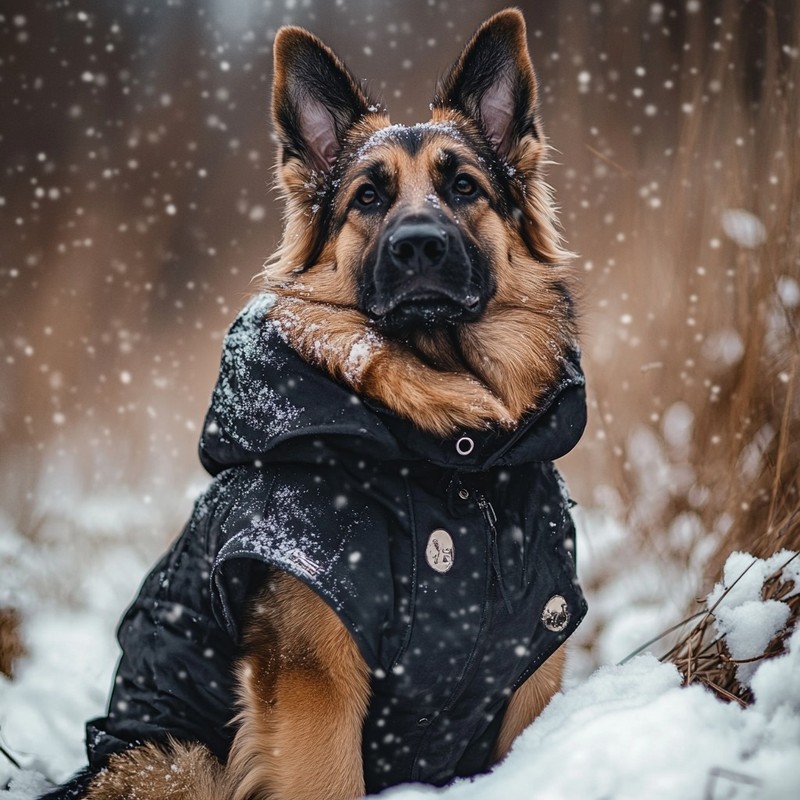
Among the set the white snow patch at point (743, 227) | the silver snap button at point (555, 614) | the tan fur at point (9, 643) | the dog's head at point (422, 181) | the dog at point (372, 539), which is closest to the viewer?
the dog at point (372, 539)

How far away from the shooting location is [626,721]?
1.68 metres

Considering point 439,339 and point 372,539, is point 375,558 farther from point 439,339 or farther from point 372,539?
point 439,339

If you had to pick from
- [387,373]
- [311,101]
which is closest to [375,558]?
[387,373]

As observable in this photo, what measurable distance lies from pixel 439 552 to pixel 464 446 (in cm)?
29

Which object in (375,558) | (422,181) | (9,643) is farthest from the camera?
(9,643)

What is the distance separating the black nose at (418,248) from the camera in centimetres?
242

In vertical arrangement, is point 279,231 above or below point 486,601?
above

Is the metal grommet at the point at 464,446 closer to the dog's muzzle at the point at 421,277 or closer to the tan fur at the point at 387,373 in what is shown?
the tan fur at the point at 387,373

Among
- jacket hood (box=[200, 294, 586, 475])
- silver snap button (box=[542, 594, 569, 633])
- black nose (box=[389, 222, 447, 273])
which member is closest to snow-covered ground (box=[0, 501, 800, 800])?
silver snap button (box=[542, 594, 569, 633])

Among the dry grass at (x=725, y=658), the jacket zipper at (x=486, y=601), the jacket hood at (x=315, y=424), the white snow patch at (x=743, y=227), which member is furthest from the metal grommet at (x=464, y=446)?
the white snow patch at (x=743, y=227)

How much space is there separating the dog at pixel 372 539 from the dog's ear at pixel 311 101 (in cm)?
2

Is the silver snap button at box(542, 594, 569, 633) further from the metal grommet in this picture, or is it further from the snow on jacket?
the metal grommet

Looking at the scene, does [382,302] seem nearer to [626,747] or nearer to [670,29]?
[626,747]

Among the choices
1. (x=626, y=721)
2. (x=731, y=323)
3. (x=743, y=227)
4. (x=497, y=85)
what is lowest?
(x=626, y=721)
